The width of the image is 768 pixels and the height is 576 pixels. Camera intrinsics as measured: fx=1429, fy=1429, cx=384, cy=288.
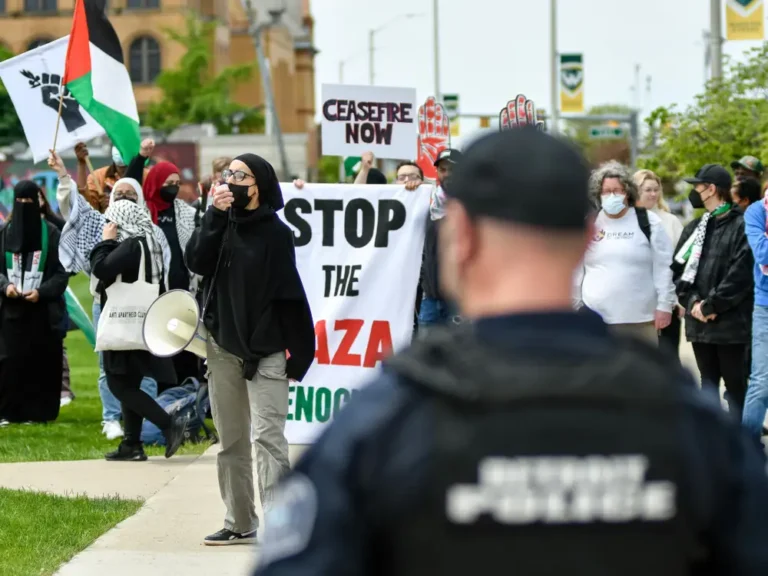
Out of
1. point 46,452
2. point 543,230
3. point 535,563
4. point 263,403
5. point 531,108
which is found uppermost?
point 531,108

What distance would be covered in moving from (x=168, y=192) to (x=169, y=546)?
4236mm

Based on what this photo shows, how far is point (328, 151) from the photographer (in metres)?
12.9

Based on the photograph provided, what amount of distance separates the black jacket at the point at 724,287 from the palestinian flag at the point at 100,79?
4680 millimetres

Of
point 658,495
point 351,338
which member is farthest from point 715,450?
point 351,338

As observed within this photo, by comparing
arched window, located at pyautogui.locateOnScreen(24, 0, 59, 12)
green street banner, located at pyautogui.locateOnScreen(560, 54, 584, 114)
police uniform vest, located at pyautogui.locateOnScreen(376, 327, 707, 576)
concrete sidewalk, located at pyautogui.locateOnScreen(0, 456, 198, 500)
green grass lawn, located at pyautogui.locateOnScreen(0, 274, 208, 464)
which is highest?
arched window, located at pyautogui.locateOnScreen(24, 0, 59, 12)

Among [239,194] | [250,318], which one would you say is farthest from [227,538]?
[239,194]

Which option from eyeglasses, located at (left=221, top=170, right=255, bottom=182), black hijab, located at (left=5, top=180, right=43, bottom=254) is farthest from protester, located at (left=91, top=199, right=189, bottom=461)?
eyeglasses, located at (left=221, top=170, right=255, bottom=182)

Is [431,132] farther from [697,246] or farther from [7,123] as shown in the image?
[7,123]

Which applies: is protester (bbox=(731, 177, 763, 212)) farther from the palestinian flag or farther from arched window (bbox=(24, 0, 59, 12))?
arched window (bbox=(24, 0, 59, 12))

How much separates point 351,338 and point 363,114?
365 centimetres

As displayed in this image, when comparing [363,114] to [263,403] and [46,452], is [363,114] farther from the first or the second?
[263,403]

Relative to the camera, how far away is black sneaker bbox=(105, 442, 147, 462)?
9.91 m

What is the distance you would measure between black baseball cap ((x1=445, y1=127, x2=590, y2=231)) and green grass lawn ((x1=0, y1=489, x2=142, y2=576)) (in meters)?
4.80

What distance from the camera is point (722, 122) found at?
19891 millimetres
